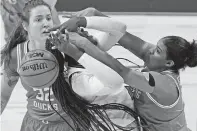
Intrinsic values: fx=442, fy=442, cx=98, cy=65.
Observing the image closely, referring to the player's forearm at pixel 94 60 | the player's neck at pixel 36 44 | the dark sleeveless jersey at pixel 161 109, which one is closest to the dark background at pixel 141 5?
the player's neck at pixel 36 44

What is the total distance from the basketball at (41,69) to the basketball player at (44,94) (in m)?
0.06

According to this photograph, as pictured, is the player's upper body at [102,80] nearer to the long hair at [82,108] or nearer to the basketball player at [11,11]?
the long hair at [82,108]

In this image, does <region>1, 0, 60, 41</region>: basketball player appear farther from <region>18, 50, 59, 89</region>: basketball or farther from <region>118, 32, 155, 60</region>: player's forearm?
<region>18, 50, 59, 89</region>: basketball

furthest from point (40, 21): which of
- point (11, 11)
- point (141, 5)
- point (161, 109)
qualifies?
point (141, 5)


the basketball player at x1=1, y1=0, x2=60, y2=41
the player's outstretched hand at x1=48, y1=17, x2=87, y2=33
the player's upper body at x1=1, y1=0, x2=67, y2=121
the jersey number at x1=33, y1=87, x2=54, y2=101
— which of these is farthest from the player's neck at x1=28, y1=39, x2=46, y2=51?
the basketball player at x1=1, y1=0, x2=60, y2=41

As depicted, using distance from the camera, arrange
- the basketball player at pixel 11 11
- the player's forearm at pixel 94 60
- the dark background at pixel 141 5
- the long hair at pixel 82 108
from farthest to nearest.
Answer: the dark background at pixel 141 5 → the basketball player at pixel 11 11 → the long hair at pixel 82 108 → the player's forearm at pixel 94 60

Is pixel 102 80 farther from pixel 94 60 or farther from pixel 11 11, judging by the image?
pixel 11 11

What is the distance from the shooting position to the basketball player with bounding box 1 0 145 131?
5.98 ft

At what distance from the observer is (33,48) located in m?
2.06

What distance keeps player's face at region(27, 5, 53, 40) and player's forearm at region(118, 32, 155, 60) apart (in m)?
0.39

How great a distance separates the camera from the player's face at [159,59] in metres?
1.98

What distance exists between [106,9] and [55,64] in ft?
14.5

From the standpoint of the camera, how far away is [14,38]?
2.16 m

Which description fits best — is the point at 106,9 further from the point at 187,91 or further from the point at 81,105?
the point at 81,105
